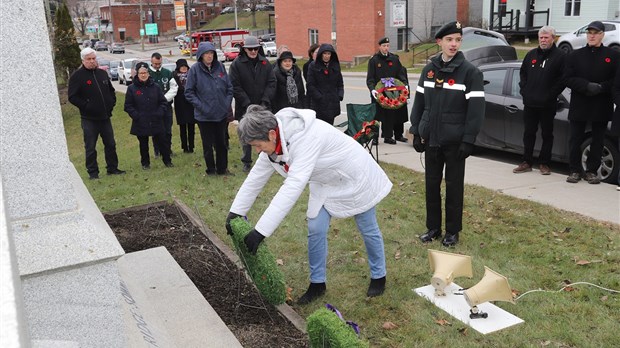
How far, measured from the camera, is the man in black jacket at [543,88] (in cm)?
771

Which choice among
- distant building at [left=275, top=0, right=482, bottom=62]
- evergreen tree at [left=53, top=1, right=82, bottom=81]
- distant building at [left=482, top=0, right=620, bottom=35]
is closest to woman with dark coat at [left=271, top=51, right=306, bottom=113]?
evergreen tree at [left=53, top=1, right=82, bottom=81]

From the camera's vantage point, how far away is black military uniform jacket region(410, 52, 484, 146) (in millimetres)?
5230

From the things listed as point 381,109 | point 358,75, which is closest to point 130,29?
point 358,75

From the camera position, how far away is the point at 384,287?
4770 millimetres

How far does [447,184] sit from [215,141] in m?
4.25

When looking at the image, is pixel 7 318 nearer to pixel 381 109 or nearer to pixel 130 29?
pixel 381 109

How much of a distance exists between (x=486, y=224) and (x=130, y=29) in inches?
4323

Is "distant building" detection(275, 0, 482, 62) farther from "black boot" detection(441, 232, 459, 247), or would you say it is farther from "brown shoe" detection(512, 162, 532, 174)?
"black boot" detection(441, 232, 459, 247)

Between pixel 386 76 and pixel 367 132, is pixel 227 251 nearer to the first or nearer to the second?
pixel 367 132

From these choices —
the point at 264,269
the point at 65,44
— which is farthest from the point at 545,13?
the point at 264,269

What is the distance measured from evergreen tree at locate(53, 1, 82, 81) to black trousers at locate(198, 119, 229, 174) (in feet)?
69.4

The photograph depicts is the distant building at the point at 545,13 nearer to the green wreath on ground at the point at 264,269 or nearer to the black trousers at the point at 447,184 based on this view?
the black trousers at the point at 447,184

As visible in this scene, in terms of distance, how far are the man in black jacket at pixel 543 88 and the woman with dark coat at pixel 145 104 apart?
550cm

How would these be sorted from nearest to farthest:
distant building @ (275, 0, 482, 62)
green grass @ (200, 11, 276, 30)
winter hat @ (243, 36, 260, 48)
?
1. winter hat @ (243, 36, 260, 48)
2. distant building @ (275, 0, 482, 62)
3. green grass @ (200, 11, 276, 30)
